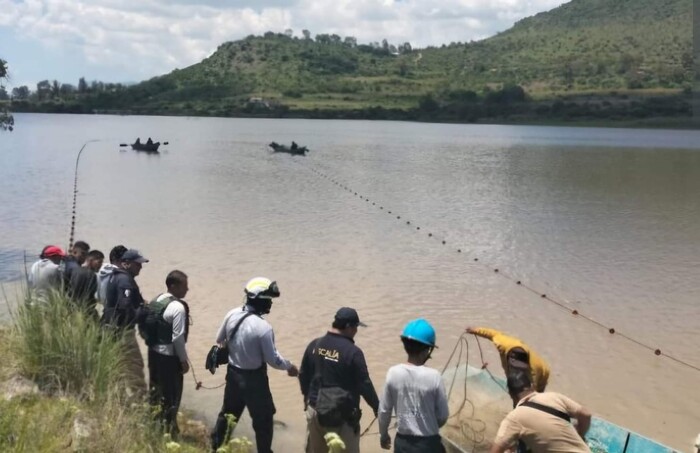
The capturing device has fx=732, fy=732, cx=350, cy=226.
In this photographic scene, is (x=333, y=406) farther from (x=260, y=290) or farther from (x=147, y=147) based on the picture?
(x=147, y=147)

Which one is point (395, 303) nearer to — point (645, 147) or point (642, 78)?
point (645, 147)

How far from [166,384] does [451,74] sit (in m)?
164

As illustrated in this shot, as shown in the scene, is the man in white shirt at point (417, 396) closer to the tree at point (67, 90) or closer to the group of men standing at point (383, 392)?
the group of men standing at point (383, 392)

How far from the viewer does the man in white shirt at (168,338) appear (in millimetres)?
6059

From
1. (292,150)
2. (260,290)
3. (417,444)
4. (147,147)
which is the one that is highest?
(260,290)

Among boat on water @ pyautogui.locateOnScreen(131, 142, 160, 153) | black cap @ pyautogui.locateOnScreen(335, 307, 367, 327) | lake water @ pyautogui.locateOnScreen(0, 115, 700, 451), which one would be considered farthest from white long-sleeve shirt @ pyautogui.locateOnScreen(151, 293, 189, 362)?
boat on water @ pyautogui.locateOnScreen(131, 142, 160, 153)

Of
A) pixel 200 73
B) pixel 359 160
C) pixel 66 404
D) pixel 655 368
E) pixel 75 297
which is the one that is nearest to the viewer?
pixel 66 404

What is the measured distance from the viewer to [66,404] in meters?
4.90

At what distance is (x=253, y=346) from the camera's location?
228 inches

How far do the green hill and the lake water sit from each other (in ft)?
271

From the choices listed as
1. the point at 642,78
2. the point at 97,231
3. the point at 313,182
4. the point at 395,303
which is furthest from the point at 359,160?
the point at 642,78

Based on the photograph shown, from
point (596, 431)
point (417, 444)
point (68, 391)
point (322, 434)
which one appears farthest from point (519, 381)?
point (68, 391)

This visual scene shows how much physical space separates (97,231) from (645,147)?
51308 millimetres

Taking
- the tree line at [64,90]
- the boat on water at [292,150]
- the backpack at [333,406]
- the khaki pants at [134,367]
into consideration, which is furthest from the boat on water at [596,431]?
the tree line at [64,90]
